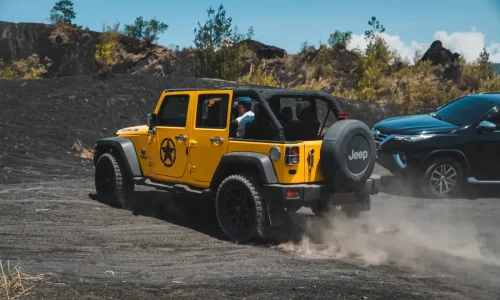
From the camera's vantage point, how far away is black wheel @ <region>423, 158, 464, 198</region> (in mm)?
10781

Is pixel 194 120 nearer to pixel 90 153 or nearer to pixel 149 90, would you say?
pixel 90 153

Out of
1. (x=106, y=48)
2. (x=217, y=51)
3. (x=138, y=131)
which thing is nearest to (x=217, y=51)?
(x=217, y=51)

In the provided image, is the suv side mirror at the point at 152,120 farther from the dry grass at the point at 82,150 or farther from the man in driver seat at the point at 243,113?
the dry grass at the point at 82,150

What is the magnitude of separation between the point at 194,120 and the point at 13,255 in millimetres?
2975

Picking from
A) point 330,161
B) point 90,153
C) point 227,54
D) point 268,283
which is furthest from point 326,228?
point 227,54

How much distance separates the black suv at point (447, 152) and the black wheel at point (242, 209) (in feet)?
15.3

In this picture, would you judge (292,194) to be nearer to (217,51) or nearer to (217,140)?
(217,140)

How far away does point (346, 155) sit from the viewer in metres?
6.91

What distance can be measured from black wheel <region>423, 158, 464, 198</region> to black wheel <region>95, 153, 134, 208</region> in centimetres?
531

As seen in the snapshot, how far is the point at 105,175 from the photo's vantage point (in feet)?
31.8

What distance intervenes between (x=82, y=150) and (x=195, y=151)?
8.15m

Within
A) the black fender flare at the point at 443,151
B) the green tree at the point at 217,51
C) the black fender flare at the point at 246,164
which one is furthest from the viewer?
the green tree at the point at 217,51

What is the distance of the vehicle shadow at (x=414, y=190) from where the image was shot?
36.0 feet

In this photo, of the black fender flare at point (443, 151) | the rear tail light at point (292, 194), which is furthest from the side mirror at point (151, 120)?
the black fender flare at point (443, 151)
